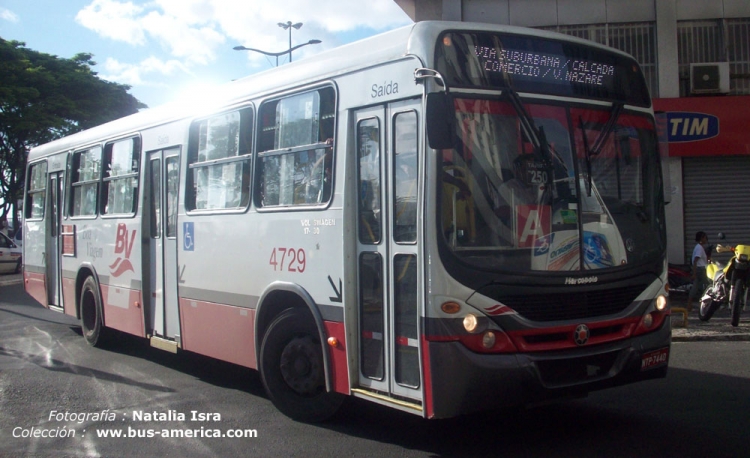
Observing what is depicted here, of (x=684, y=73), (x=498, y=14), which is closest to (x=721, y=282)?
(x=684, y=73)

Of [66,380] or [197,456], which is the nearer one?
[197,456]

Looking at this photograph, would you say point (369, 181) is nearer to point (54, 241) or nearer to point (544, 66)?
point (544, 66)

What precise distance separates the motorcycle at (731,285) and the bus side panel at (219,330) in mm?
8251

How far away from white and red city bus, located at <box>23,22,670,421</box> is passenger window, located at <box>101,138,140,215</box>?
8.69 ft

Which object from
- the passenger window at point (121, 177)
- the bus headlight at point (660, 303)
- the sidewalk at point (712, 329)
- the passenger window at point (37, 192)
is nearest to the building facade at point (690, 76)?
the sidewalk at point (712, 329)

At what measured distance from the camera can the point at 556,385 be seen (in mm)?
5652

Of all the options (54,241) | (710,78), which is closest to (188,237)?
(54,241)

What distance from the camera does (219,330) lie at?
27.0 ft

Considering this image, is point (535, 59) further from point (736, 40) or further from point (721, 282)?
point (736, 40)

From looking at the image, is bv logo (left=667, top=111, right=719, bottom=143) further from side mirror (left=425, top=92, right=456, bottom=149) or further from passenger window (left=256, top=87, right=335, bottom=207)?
side mirror (left=425, top=92, right=456, bottom=149)

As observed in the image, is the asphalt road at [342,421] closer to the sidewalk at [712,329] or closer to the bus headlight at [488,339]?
the bus headlight at [488,339]

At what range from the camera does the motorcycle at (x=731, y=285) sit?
40.8 feet

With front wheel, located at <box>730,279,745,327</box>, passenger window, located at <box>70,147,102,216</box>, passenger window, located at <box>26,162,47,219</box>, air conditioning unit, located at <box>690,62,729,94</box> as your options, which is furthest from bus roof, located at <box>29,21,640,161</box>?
air conditioning unit, located at <box>690,62,729,94</box>

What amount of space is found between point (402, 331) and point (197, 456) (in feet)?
6.40
